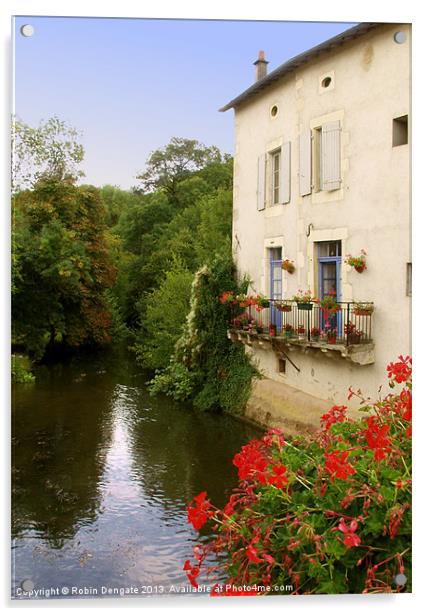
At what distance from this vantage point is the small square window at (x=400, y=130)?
6.32 metres

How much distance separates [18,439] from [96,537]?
3.94ft

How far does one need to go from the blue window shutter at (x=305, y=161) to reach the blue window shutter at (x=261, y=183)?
0.57m

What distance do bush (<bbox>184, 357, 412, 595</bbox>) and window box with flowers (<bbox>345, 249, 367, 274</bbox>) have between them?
338 cm

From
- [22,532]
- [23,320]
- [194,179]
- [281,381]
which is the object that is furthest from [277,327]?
[22,532]

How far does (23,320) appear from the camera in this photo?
19.5ft

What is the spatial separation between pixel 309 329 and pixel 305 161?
2.37 metres

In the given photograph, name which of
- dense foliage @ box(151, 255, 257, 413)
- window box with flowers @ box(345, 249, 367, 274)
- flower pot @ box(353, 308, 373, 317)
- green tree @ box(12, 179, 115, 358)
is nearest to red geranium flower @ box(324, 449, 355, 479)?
green tree @ box(12, 179, 115, 358)

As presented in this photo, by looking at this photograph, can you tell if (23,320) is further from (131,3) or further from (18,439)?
(131,3)

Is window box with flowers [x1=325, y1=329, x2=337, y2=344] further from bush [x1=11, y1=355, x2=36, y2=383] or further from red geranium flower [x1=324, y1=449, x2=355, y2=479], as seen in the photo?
red geranium flower [x1=324, y1=449, x2=355, y2=479]

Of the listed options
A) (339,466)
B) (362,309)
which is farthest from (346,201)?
(339,466)

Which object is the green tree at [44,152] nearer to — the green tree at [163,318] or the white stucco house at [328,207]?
the white stucco house at [328,207]

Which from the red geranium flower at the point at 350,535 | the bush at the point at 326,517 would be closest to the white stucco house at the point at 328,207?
the bush at the point at 326,517

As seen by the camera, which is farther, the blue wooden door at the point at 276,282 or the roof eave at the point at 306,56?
the blue wooden door at the point at 276,282

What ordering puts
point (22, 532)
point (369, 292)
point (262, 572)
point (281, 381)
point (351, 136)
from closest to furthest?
point (262, 572), point (22, 532), point (369, 292), point (351, 136), point (281, 381)
